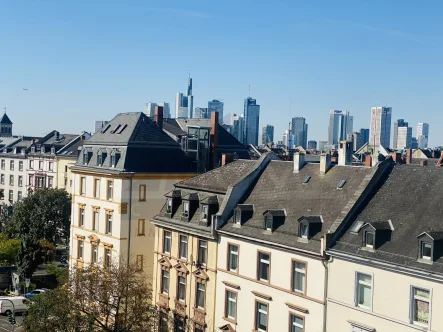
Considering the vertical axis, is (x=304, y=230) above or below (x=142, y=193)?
below

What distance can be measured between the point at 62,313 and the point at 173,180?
62.7 ft

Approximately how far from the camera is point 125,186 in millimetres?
52750

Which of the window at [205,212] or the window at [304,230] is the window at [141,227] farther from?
the window at [304,230]

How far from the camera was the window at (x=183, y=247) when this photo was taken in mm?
44550

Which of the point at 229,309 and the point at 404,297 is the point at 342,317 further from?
the point at 229,309

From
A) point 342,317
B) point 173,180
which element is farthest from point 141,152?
point 342,317

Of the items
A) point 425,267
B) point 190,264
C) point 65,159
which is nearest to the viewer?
point 425,267

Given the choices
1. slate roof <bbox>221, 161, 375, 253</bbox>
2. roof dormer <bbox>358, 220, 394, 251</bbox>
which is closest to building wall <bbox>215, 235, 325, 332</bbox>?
slate roof <bbox>221, 161, 375, 253</bbox>

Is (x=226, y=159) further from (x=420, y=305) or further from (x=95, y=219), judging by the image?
(x=420, y=305)

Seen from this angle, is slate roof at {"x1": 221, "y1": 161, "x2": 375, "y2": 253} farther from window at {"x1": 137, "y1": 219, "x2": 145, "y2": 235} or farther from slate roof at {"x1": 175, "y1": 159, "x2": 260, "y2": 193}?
window at {"x1": 137, "y1": 219, "x2": 145, "y2": 235}

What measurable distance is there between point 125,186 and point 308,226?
22240mm

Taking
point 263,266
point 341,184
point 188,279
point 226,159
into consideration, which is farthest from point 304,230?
point 226,159

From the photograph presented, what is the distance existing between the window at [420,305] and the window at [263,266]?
34.9 feet

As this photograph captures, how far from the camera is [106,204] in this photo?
180 feet
